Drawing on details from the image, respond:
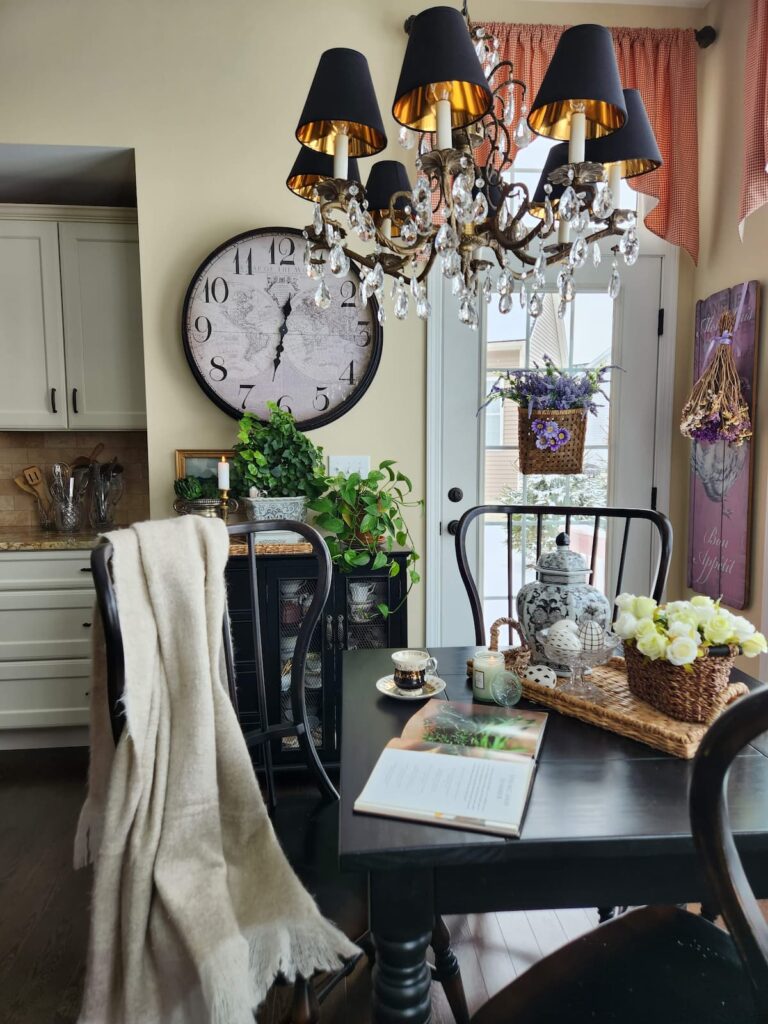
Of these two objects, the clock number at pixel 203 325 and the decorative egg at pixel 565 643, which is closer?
the decorative egg at pixel 565 643

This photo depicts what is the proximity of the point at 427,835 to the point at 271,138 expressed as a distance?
8.21 feet

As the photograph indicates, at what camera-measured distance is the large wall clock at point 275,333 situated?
99.3 inches

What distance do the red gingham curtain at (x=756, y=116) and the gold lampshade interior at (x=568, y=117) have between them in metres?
1.20

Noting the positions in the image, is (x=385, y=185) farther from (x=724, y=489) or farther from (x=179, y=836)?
(x=724, y=489)

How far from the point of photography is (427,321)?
2.65 metres

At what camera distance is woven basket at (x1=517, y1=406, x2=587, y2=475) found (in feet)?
7.80

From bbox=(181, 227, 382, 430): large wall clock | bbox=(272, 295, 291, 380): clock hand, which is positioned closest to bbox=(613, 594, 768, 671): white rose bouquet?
bbox=(181, 227, 382, 430): large wall clock

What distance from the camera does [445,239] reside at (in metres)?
1.20

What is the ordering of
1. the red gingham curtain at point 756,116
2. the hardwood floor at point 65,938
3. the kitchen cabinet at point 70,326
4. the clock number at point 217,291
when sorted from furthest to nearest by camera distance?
the kitchen cabinet at point 70,326 < the clock number at point 217,291 < the red gingham curtain at point 756,116 < the hardwood floor at point 65,938

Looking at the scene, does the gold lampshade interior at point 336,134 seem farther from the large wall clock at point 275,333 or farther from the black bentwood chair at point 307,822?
the large wall clock at point 275,333

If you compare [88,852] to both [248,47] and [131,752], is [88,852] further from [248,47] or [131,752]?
[248,47]

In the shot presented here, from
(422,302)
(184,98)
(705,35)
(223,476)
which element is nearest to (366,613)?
(223,476)

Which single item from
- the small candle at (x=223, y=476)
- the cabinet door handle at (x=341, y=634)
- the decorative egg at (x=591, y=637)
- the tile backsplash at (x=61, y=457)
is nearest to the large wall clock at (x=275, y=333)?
the small candle at (x=223, y=476)

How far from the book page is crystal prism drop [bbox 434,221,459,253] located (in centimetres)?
88
